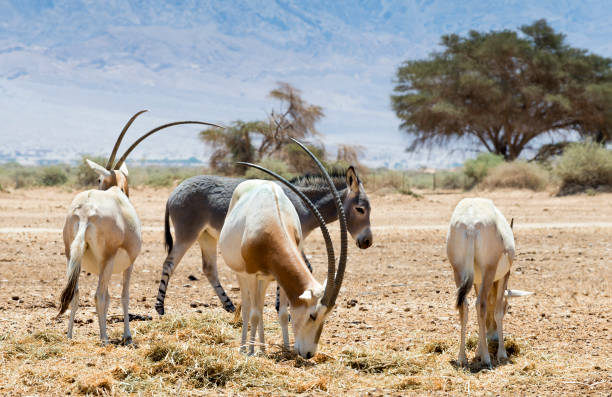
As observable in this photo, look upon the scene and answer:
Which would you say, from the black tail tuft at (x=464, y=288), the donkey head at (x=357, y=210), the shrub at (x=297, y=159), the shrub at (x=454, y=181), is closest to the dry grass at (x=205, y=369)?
the black tail tuft at (x=464, y=288)

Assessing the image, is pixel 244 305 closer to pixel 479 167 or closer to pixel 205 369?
pixel 205 369

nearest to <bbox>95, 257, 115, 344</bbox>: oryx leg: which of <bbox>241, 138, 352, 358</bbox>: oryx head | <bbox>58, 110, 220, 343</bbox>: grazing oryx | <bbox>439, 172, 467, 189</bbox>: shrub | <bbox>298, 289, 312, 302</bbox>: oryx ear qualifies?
<bbox>58, 110, 220, 343</bbox>: grazing oryx

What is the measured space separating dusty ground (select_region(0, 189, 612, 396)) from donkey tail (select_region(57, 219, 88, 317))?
1.54 ft

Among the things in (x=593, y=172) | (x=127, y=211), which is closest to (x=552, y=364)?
(x=127, y=211)

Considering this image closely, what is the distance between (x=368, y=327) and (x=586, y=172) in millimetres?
24906

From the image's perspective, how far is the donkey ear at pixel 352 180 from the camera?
923 cm

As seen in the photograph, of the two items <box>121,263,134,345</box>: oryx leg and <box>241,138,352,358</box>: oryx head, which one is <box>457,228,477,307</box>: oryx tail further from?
<box>121,263,134,345</box>: oryx leg

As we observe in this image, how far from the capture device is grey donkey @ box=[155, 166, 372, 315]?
909 centimetres

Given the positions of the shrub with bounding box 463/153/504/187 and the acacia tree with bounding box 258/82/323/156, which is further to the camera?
the shrub with bounding box 463/153/504/187

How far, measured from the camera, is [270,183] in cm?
704

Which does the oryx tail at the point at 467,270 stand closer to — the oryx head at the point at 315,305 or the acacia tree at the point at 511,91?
the oryx head at the point at 315,305

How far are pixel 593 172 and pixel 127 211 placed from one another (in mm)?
26919

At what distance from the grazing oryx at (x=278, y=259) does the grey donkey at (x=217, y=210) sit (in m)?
2.07

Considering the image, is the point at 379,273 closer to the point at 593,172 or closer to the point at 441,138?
the point at 593,172
